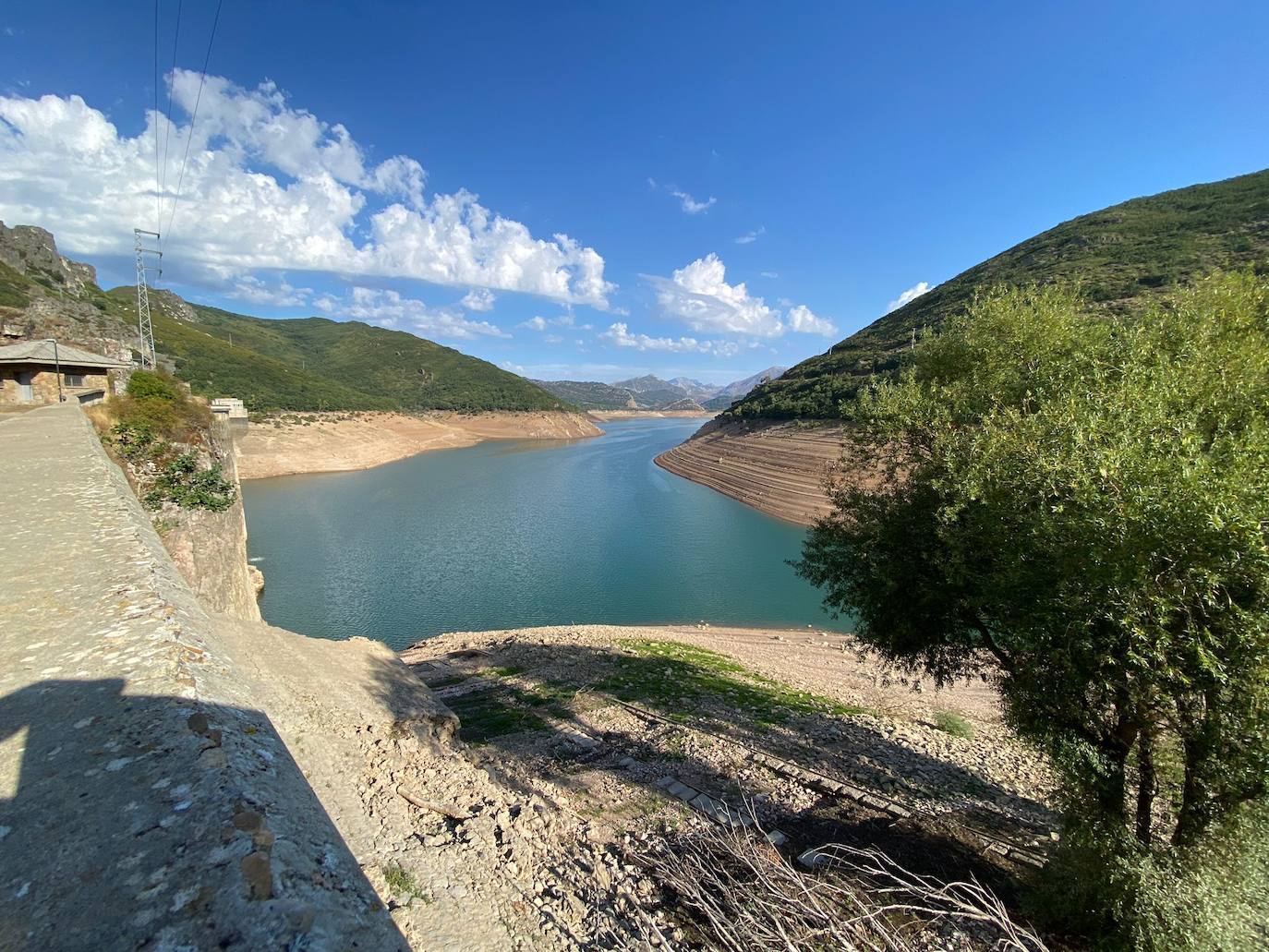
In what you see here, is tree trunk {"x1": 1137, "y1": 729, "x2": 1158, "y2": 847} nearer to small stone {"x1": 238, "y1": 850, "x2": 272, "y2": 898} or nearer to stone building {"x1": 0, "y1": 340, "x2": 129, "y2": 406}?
small stone {"x1": 238, "y1": 850, "x2": 272, "y2": 898}

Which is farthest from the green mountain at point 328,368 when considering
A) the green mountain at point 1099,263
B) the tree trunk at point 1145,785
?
the tree trunk at point 1145,785

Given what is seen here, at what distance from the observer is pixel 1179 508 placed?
445 cm

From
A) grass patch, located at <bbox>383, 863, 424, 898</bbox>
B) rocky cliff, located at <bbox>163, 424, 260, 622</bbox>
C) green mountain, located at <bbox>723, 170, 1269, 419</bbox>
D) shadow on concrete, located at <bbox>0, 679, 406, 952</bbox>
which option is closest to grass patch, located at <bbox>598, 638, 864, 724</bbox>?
grass patch, located at <bbox>383, 863, 424, 898</bbox>

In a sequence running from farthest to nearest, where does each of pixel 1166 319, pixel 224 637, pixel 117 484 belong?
pixel 117 484 → pixel 1166 319 → pixel 224 637

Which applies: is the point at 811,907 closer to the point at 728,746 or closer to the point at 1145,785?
the point at 1145,785

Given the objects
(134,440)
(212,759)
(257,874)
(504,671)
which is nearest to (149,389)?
(134,440)

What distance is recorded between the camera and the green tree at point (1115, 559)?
445cm

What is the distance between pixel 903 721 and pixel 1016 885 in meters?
6.10

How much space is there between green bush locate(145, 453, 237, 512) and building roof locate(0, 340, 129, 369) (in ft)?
35.1

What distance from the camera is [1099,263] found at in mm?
61281

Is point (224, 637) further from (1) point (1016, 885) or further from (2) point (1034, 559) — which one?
(1) point (1016, 885)

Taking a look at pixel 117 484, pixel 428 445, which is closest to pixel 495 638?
pixel 117 484

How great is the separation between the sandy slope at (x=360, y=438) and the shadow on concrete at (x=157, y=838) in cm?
6482

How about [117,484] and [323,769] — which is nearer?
[323,769]
